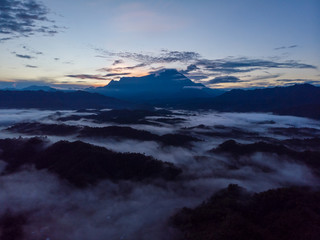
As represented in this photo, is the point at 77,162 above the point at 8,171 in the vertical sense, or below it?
above

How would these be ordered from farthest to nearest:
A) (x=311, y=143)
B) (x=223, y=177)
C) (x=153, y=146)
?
(x=311, y=143) → (x=153, y=146) → (x=223, y=177)

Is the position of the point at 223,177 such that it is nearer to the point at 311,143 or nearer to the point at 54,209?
the point at 54,209

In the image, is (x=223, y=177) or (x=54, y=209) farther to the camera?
(x=223, y=177)

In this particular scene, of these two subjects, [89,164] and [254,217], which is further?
[89,164]

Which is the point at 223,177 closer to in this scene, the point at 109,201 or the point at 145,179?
the point at 145,179

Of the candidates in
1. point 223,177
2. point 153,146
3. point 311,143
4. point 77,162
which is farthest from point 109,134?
point 311,143

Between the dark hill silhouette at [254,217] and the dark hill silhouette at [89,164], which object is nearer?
the dark hill silhouette at [254,217]

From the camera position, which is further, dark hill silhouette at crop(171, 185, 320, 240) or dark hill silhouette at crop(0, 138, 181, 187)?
dark hill silhouette at crop(0, 138, 181, 187)

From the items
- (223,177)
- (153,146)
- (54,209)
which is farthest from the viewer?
(153,146)

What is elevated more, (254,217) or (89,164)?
(89,164)

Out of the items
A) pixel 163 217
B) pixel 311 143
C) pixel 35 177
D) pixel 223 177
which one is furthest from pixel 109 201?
pixel 311 143
